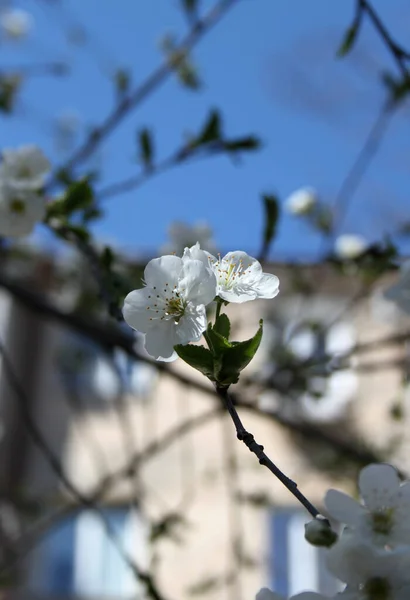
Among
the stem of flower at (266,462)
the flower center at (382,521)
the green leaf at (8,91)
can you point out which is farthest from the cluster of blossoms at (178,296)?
the green leaf at (8,91)

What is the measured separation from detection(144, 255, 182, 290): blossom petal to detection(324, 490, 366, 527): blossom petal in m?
0.24

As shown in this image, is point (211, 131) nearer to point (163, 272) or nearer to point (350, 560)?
point (163, 272)

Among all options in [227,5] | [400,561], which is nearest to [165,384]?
[227,5]

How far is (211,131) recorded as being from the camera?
4.67ft

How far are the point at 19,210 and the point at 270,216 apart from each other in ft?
1.22

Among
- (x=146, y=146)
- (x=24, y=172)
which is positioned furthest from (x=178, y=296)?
(x=146, y=146)

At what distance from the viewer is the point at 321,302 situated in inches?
213

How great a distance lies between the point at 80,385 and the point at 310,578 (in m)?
2.14

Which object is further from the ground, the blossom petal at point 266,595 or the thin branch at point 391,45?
the thin branch at point 391,45

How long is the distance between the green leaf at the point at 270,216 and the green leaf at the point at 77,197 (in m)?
0.26

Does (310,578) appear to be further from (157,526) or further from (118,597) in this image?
(157,526)

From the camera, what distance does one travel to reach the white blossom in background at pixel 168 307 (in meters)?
0.67

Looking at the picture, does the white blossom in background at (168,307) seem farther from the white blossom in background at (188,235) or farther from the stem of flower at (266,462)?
the white blossom in background at (188,235)

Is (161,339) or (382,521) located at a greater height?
(161,339)
